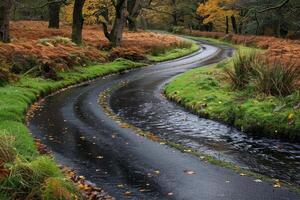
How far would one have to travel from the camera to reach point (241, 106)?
1600 centimetres

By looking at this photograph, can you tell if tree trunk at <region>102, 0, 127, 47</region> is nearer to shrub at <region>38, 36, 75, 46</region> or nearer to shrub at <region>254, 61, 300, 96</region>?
shrub at <region>38, 36, 75, 46</region>

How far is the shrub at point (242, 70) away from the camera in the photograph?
1896 centimetres

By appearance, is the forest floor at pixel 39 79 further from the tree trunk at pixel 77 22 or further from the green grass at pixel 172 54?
the tree trunk at pixel 77 22

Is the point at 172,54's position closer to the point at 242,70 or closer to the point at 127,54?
the point at 127,54

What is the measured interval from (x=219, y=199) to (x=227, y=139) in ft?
16.5

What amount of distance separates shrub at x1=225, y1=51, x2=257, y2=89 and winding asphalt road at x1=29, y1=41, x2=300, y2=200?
2.72m

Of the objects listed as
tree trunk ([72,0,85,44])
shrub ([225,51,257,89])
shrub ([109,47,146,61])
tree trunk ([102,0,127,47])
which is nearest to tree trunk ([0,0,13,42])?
tree trunk ([72,0,85,44])

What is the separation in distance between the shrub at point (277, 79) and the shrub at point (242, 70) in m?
1.26

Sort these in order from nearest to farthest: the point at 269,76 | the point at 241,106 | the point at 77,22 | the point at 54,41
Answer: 1. the point at 241,106
2. the point at 269,76
3. the point at 54,41
4. the point at 77,22

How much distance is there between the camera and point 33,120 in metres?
15.7

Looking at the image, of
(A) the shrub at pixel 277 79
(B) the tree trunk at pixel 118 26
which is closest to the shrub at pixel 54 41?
(B) the tree trunk at pixel 118 26

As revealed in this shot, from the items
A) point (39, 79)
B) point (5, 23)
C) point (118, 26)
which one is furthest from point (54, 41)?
point (39, 79)

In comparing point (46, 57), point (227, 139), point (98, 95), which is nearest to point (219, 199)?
point (227, 139)

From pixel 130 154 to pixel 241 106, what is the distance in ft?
17.7
